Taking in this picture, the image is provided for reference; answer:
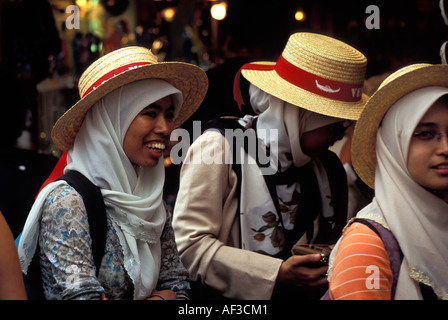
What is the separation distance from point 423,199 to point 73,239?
1230 millimetres

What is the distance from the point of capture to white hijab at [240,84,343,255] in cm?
301

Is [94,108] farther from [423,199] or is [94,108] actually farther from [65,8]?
[65,8]

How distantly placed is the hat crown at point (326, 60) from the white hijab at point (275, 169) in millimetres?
211

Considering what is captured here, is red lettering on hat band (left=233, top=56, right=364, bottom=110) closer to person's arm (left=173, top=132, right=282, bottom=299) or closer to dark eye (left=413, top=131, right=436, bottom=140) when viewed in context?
person's arm (left=173, top=132, right=282, bottom=299)

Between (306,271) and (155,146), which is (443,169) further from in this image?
(155,146)

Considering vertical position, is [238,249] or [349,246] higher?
[349,246]

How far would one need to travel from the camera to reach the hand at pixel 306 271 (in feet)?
8.97

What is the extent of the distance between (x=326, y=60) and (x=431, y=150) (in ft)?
3.39

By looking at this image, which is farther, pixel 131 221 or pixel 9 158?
pixel 9 158

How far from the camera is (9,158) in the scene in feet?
11.1

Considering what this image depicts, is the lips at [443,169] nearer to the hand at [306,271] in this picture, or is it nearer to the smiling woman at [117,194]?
the hand at [306,271]

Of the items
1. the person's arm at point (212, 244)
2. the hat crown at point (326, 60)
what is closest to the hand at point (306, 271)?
the person's arm at point (212, 244)
